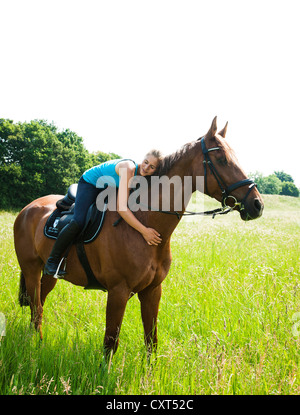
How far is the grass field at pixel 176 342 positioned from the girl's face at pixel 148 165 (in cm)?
164

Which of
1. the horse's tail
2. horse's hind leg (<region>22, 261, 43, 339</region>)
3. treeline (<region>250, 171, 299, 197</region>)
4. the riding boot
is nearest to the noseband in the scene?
the riding boot

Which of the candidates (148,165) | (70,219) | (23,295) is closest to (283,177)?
(23,295)

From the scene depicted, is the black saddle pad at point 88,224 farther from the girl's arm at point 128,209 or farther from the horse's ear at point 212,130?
the horse's ear at point 212,130

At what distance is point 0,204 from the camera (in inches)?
1383

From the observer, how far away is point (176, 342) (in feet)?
12.1

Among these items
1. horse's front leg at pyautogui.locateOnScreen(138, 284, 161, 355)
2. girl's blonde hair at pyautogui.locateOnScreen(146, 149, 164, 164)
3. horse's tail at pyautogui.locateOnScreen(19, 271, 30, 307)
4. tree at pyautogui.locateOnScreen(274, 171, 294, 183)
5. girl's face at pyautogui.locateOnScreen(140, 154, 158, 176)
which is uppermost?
tree at pyautogui.locateOnScreen(274, 171, 294, 183)

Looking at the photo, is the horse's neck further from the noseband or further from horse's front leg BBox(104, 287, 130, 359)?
horse's front leg BBox(104, 287, 130, 359)

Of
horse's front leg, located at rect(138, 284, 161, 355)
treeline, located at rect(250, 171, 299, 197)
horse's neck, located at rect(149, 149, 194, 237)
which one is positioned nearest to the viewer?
horse's neck, located at rect(149, 149, 194, 237)

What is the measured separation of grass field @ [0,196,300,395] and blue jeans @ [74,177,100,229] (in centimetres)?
125

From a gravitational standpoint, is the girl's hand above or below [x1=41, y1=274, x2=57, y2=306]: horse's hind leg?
above

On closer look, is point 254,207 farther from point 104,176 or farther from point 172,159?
point 104,176

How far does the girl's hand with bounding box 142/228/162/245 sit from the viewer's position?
301 cm

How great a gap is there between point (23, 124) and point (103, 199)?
153ft
